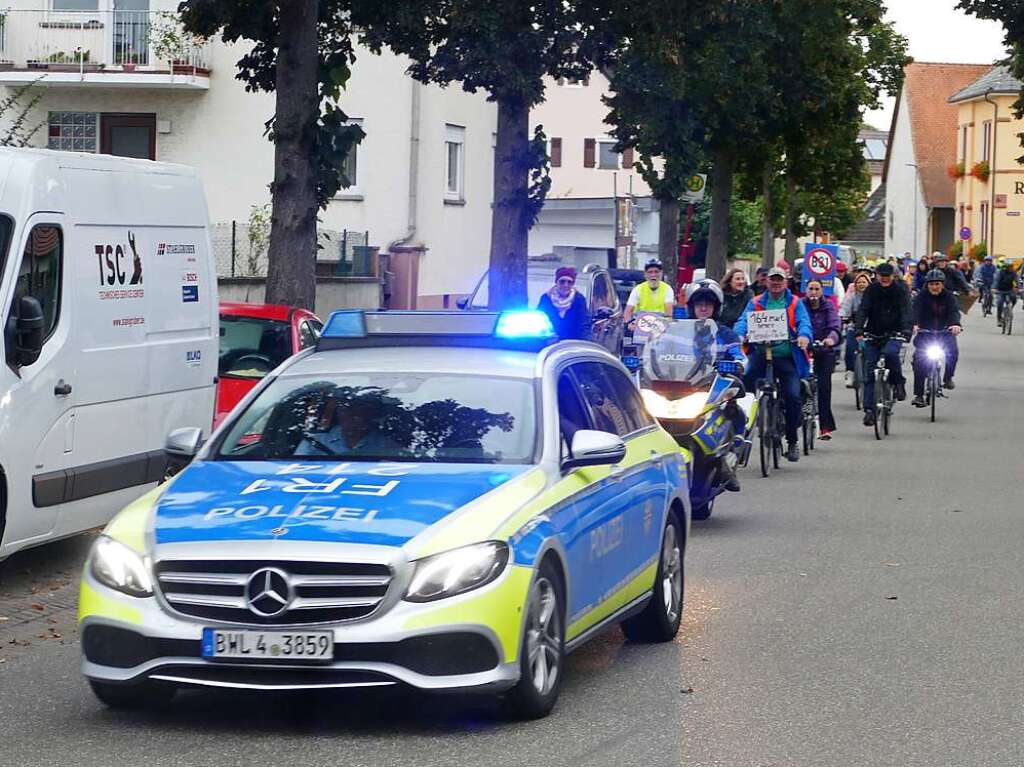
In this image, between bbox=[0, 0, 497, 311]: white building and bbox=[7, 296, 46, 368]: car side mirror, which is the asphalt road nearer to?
bbox=[7, 296, 46, 368]: car side mirror

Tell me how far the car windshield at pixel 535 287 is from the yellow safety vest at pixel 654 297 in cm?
551

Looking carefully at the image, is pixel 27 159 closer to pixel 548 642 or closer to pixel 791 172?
pixel 548 642

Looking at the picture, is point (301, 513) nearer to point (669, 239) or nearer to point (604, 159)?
point (669, 239)

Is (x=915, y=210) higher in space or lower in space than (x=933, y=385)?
higher

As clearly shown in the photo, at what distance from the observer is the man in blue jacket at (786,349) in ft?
60.7

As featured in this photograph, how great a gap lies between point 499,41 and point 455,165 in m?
18.7

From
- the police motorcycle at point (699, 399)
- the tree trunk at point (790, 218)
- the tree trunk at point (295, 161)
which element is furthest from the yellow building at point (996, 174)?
the police motorcycle at point (699, 399)

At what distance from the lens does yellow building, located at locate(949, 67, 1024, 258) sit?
9381 cm

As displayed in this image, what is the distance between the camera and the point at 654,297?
76.6 feet

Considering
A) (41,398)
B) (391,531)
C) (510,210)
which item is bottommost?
(391,531)

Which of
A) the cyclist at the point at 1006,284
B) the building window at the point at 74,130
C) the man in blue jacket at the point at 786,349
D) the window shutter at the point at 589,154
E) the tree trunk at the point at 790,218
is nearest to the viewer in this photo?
the man in blue jacket at the point at 786,349

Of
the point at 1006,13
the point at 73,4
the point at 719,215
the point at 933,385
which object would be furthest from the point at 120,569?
the point at 719,215

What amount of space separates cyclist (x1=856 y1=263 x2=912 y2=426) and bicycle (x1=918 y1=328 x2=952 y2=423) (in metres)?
1.95

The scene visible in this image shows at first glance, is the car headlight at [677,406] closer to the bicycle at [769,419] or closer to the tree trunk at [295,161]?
the bicycle at [769,419]
